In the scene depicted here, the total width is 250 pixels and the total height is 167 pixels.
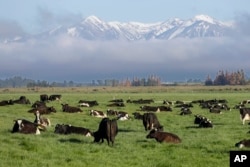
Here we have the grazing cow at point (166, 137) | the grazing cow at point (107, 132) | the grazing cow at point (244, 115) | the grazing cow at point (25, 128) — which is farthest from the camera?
the grazing cow at point (244, 115)

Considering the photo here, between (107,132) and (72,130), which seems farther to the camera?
(72,130)

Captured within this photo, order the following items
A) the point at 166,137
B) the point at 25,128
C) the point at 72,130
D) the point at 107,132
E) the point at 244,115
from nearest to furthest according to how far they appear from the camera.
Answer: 1. the point at 107,132
2. the point at 166,137
3. the point at 25,128
4. the point at 72,130
5. the point at 244,115

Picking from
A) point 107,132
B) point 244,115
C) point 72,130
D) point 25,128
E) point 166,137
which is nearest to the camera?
point 107,132

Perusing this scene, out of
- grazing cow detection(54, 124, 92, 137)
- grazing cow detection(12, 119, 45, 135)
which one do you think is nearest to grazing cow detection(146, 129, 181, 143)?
grazing cow detection(54, 124, 92, 137)

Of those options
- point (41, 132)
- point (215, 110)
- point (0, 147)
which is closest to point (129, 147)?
point (0, 147)

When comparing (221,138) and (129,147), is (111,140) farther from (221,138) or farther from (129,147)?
(221,138)

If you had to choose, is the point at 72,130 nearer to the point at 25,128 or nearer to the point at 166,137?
the point at 25,128

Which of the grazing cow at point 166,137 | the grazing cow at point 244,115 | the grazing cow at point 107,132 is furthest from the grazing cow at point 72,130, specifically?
the grazing cow at point 244,115

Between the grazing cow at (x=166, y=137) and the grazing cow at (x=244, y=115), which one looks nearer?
the grazing cow at (x=166, y=137)

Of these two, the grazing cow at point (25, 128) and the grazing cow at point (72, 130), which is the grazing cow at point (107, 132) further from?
the grazing cow at point (25, 128)

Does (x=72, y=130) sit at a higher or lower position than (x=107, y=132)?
lower

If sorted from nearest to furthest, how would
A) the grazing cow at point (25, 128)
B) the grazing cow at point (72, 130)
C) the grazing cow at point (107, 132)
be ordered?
the grazing cow at point (107, 132)
the grazing cow at point (25, 128)
the grazing cow at point (72, 130)

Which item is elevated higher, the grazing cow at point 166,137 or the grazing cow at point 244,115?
the grazing cow at point 244,115

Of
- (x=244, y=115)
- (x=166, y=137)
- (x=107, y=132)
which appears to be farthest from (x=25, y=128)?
(x=244, y=115)
